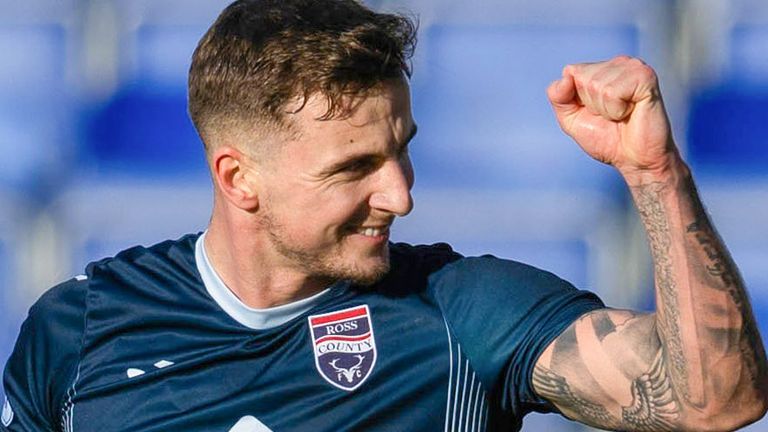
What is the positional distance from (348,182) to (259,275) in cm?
26

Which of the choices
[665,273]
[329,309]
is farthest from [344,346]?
[665,273]

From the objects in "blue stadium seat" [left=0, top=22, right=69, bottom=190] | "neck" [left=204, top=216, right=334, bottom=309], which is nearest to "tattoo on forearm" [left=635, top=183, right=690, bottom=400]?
"neck" [left=204, top=216, right=334, bottom=309]

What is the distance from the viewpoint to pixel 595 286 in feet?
13.9

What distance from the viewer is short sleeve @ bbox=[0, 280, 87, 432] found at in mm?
2773

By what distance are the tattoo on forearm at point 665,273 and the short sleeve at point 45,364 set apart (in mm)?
1060

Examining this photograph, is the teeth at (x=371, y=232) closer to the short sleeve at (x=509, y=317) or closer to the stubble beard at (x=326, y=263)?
the stubble beard at (x=326, y=263)

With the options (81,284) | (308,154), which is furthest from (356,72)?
(81,284)

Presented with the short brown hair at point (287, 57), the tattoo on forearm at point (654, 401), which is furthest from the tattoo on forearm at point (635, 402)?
the short brown hair at point (287, 57)

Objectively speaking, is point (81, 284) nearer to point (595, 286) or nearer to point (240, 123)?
point (240, 123)

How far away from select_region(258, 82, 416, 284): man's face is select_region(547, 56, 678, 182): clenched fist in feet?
1.21

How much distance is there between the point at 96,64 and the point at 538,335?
2.09 meters

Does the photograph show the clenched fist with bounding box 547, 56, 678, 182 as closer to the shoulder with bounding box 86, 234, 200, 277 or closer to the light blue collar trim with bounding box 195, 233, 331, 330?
the light blue collar trim with bounding box 195, 233, 331, 330

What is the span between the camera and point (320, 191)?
2.59m

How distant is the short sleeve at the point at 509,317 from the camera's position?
2504 mm
